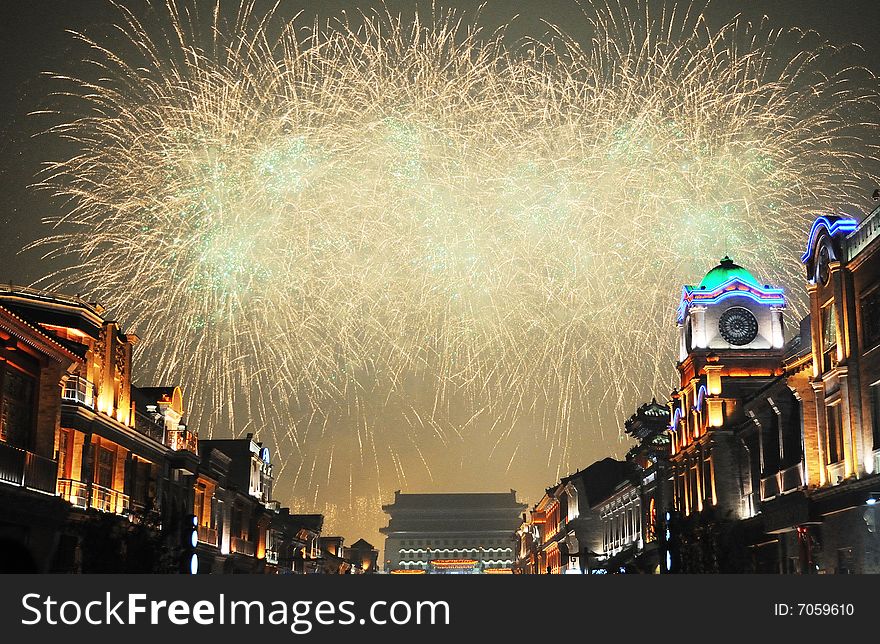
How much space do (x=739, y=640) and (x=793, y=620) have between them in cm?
144

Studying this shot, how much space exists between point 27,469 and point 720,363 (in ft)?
117

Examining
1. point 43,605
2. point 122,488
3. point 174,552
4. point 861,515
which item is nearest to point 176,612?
point 43,605

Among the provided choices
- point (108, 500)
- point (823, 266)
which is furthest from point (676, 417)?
point (108, 500)

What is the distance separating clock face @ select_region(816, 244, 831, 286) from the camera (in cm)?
3800

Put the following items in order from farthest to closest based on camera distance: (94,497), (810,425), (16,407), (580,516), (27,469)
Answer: (580,516) → (94,497) → (810,425) → (16,407) → (27,469)

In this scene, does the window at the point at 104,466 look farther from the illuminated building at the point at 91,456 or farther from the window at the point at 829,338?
the window at the point at 829,338

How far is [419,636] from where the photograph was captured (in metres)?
20.8

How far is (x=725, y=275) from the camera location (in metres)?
61.1

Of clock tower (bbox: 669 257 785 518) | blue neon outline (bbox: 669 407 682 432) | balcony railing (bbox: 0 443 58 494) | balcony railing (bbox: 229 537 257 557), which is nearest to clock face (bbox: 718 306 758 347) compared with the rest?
clock tower (bbox: 669 257 785 518)

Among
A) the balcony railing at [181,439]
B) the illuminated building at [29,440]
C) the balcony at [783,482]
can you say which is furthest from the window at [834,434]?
the balcony railing at [181,439]

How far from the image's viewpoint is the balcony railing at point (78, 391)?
41.6m

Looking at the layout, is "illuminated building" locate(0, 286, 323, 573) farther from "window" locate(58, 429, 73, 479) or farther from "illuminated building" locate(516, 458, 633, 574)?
"illuminated building" locate(516, 458, 633, 574)

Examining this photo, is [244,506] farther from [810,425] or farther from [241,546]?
[810,425]

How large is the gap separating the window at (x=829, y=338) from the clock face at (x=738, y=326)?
2056 cm
